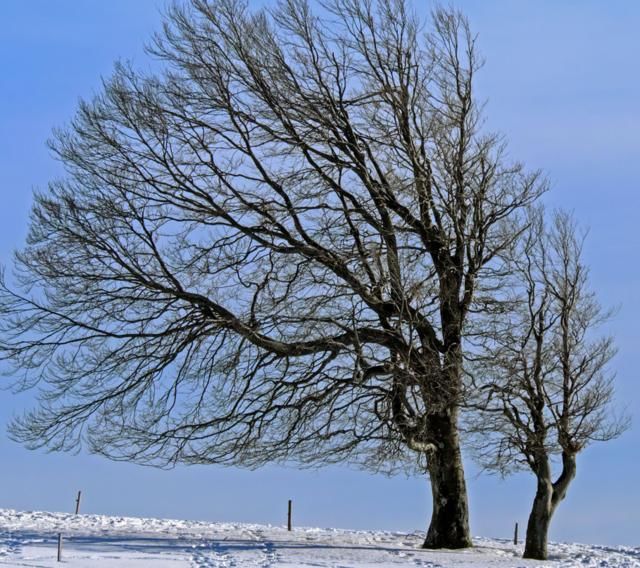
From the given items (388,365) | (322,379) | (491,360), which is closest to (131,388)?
(322,379)

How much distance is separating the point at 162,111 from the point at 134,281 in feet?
11.5

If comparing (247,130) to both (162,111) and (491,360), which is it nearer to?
(162,111)

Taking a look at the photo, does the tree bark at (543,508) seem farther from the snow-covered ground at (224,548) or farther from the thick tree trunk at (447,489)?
the thick tree trunk at (447,489)

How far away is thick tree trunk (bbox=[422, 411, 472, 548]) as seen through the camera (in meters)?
20.1

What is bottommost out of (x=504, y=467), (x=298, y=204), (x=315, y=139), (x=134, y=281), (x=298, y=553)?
(x=298, y=553)

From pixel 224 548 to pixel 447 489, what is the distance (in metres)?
4.65

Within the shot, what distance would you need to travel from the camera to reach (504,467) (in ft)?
66.7

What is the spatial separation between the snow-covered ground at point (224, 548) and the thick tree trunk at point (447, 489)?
49cm

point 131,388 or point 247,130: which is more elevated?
point 247,130

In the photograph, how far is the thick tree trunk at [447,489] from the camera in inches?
792

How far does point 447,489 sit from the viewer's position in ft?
66.5

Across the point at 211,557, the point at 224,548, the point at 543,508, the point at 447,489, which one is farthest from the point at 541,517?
the point at 211,557

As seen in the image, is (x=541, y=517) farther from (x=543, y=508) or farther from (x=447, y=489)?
(x=447, y=489)

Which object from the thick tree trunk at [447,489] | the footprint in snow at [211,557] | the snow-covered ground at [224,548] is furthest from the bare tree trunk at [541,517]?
the footprint in snow at [211,557]
